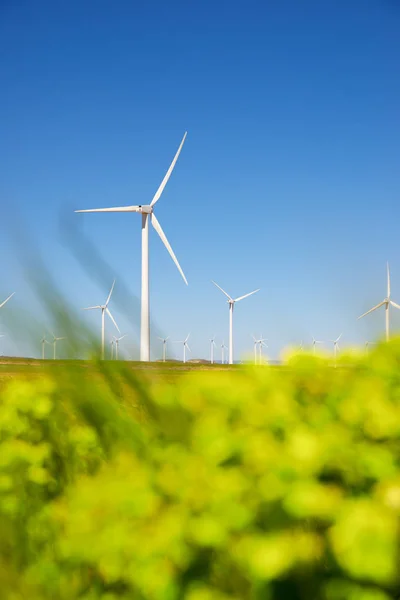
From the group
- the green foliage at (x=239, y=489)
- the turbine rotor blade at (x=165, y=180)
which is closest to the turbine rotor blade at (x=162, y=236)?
the turbine rotor blade at (x=165, y=180)

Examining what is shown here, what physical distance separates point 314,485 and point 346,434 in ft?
1.09

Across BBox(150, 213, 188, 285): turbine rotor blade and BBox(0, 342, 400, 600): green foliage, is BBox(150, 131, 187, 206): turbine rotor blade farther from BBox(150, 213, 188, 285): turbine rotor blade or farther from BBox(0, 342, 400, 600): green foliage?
BBox(0, 342, 400, 600): green foliage

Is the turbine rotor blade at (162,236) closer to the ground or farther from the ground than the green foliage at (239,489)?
farther from the ground

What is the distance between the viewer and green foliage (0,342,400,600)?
164cm

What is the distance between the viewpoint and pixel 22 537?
3.15m

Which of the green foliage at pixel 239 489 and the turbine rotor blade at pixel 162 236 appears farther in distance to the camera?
the turbine rotor blade at pixel 162 236

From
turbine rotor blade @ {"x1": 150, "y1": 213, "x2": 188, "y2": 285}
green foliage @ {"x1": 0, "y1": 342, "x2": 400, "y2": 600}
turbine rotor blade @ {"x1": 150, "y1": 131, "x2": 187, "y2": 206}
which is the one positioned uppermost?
turbine rotor blade @ {"x1": 150, "y1": 131, "x2": 187, "y2": 206}

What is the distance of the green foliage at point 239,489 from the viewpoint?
5.38ft

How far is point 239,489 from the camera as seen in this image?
170 cm

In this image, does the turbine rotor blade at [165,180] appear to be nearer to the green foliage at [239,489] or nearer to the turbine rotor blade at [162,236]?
the turbine rotor blade at [162,236]

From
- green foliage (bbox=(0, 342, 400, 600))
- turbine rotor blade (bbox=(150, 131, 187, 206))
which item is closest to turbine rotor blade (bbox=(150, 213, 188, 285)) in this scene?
turbine rotor blade (bbox=(150, 131, 187, 206))

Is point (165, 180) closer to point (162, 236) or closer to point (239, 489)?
point (162, 236)

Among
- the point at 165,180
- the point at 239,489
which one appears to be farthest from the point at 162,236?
the point at 239,489

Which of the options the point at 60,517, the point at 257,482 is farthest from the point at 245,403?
the point at 60,517
